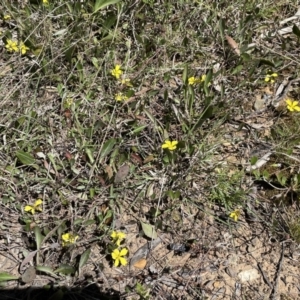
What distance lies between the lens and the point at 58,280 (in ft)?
7.92

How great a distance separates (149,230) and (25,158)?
79cm

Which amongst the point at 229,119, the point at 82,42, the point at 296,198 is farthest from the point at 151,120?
the point at 296,198

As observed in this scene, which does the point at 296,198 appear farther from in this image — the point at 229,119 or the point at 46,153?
the point at 46,153

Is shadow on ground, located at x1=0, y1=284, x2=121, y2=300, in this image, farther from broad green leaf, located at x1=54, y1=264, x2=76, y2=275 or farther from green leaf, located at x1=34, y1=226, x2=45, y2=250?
green leaf, located at x1=34, y1=226, x2=45, y2=250

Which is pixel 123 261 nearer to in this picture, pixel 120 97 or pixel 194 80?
pixel 120 97

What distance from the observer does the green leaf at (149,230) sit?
2607 millimetres

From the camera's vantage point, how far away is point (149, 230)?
2.62 meters

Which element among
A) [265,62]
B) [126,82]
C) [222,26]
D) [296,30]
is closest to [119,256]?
[126,82]

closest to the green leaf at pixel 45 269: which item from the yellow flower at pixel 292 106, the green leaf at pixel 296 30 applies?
the yellow flower at pixel 292 106

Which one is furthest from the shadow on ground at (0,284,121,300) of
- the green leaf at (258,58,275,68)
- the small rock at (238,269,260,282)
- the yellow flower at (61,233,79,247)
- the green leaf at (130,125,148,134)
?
the green leaf at (258,58,275,68)

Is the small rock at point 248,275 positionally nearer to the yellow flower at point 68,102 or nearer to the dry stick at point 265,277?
the dry stick at point 265,277

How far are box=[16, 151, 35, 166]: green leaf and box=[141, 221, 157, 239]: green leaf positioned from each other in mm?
710

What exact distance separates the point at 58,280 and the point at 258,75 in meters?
1.88

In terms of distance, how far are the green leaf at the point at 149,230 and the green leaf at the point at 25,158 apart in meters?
0.71
